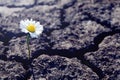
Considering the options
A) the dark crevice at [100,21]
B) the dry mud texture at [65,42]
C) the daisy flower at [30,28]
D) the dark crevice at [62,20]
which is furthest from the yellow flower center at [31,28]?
the dark crevice at [100,21]

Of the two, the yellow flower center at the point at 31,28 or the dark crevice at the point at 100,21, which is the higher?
the dark crevice at the point at 100,21

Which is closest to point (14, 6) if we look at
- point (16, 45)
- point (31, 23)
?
point (16, 45)

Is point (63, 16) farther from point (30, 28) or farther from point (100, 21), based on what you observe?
point (30, 28)

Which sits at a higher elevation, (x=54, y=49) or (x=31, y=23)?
(x=31, y=23)

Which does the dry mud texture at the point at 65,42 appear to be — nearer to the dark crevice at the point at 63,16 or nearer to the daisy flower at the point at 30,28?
the dark crevice at the point at 63,16

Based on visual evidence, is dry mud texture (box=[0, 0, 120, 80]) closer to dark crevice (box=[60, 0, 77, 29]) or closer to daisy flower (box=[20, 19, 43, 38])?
dark crevice (box=[60, 0, 77, 29])

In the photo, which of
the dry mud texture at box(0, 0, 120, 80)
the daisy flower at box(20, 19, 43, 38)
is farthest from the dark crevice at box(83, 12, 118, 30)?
the daisy flower at box(20, 19, 43, 38)

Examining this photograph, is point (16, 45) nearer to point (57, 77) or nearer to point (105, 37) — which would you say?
point (57, 77)

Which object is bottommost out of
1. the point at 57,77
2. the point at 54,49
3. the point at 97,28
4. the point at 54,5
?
the point at 57,77
